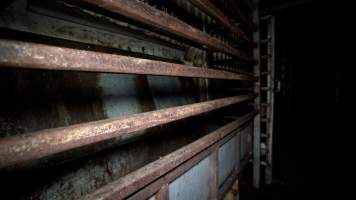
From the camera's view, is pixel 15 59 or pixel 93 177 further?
pixel 93 177

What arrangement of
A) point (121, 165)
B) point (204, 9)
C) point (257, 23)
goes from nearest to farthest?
point (121, 165), point (204, 9), point (257, 23)

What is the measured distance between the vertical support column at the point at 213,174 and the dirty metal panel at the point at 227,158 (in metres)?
0.13

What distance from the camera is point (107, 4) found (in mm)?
567

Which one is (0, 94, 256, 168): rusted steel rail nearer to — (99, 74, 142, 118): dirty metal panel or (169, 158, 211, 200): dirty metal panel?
(99, 74, 142, 118): dirty metal panel

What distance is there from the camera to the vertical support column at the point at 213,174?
4.88 feet

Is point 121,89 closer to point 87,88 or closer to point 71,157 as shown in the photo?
point 87,88

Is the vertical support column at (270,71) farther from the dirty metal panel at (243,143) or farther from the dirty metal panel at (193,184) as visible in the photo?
the dirty metal panel at (193,184)

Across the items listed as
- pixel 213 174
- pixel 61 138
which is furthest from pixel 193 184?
pixel 61 138

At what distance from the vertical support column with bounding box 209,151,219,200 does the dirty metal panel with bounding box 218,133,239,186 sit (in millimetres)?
127

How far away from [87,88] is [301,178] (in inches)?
148

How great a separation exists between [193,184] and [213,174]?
1.00 ft

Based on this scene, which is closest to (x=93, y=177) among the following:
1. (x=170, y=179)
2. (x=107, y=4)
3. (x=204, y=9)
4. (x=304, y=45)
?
(x=170, y=179)

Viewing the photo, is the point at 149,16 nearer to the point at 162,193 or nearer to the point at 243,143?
the point at 162,193

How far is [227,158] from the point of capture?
6.00ft
